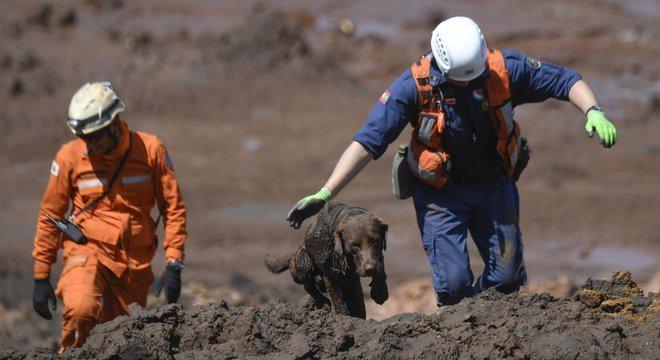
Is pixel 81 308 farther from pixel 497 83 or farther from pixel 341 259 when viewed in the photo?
pixel 497 83

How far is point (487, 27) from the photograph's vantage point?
75.7ft

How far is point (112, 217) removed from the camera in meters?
6.93

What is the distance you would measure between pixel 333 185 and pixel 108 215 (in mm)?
1552

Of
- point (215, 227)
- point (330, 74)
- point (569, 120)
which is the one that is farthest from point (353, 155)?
point (330, 74)

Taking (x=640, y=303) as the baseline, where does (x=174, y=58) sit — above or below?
above

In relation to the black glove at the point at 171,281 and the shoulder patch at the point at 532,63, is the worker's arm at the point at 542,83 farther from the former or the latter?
the black glove at the point at 171,281

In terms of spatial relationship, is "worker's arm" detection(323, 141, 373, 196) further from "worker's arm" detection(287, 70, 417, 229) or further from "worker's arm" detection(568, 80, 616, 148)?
"worker's arm" detection(568, 80, 616, 148)

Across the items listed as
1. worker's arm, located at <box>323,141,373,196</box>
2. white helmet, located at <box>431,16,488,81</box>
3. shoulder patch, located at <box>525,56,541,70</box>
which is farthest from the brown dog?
shoulder patch, located at <box>525,56,541,70</box>

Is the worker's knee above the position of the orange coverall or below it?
below

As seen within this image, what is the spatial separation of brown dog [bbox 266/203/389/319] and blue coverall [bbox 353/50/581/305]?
492 millimetres

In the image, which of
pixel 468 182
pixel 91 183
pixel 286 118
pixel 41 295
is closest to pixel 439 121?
pixel 468 182

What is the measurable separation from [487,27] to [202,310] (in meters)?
18.0

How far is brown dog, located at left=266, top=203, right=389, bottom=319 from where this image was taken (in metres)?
5.80

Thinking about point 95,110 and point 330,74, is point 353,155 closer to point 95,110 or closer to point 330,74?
point 95,110
